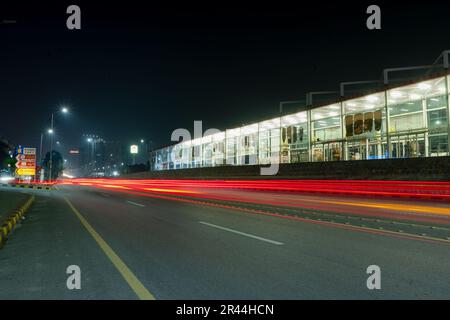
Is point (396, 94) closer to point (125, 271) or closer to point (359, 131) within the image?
point (359, 131)

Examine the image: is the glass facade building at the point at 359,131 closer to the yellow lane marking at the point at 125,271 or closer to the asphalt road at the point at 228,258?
the asphalt road at the point at 228,258

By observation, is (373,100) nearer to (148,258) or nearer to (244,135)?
(244,135)

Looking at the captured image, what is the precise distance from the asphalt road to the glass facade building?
72.2 feet

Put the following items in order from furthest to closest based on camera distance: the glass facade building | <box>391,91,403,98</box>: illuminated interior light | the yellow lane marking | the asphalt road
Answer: <box>391,91,403,98</box>: illuminated interior light, the glass facade building, the asphalt road, the yellow lane marking

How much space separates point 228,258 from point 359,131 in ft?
109

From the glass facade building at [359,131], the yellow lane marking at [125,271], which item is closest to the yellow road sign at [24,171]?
the glass facade building at [359,131]

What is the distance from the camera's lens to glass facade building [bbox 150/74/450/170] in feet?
103

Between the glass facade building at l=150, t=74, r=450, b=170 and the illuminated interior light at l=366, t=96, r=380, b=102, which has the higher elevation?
the illuminated interior light at l=366, t=96, r=380, b=102

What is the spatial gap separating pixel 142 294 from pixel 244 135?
46429 mm

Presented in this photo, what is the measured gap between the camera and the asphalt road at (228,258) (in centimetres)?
504

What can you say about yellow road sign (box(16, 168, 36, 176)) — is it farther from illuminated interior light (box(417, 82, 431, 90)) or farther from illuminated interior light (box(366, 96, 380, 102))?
illuminated interior light (box(417, 82, 431, 90))

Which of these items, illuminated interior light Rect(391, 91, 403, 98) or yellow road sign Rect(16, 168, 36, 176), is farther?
yellow road sign Rect(16, 168, 36, 176)

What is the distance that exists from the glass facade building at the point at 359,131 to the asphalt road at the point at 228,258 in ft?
72.2

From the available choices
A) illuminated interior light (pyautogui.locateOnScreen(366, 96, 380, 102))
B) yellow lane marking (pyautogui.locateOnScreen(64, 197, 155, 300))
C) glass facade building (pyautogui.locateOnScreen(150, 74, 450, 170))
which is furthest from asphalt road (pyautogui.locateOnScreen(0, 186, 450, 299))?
illuminated interior light (pyautogui.locateOnScreen(366, 96, 380, 102))
